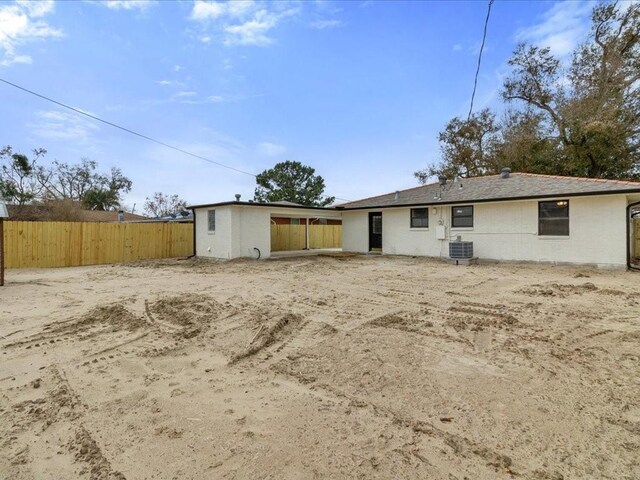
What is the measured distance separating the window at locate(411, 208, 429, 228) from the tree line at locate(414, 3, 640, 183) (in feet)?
32.7

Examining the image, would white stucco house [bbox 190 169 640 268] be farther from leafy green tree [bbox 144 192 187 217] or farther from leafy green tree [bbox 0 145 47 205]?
leafy green tree [bbox 144 192 187 217]

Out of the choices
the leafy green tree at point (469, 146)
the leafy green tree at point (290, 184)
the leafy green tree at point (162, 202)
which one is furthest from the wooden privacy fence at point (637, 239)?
the leafy green tree at point (162, 202)

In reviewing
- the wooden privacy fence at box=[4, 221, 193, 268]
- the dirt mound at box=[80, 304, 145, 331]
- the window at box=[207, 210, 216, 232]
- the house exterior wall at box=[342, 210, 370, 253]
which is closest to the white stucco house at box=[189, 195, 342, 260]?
the window at box=[207, 210, 216, 232]

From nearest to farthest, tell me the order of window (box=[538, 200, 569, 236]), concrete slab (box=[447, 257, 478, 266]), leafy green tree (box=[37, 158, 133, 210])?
window (box=[538, 200, 569, 236]) → concrete slab (box=[447, 257, 478, 266]) → leafy green tree (box=[37, 158, 133, 210])

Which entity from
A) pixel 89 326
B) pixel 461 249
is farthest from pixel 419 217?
pixel 89 326

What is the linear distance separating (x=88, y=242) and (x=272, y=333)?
13.4m

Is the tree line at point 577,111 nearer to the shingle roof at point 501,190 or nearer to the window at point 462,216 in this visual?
the shingle roof at point 501,190

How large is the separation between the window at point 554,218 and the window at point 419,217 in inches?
172

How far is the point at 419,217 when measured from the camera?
15602 millimetres

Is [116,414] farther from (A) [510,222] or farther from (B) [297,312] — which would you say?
(A) [510,222]

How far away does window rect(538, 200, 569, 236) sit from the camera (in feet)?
38.5

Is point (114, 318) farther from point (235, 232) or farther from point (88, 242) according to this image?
point (88, 242)

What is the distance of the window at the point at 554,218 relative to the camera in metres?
11.7

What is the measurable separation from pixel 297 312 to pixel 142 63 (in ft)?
40.6
